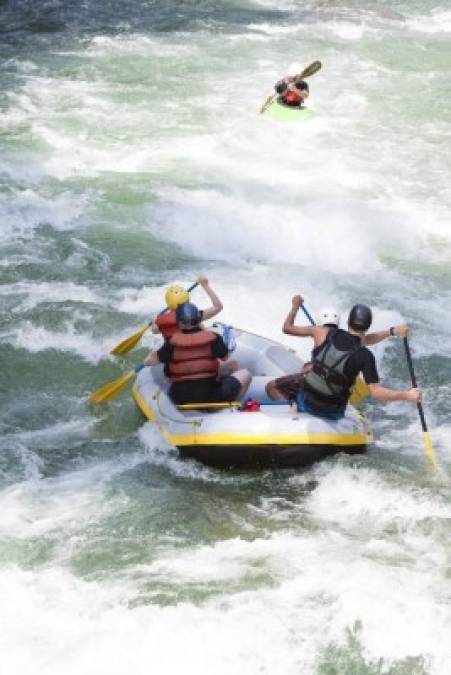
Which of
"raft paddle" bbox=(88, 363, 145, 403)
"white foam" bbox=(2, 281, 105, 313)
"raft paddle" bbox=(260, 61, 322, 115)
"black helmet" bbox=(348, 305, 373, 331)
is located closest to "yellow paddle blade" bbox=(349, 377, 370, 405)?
"black helmet" bbox=(348, 305, 373, 331)

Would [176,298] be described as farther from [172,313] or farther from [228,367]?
[228,367]

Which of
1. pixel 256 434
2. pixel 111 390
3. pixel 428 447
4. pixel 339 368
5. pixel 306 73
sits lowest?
pixel 111 390

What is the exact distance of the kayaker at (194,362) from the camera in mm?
6539

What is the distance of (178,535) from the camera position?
589 centimetres

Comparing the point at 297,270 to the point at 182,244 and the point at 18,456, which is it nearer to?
the point at 182,244

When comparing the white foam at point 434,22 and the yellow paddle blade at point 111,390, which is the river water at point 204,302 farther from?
the white foam at point 434,22

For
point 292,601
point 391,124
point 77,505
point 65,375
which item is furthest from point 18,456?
point 391,124

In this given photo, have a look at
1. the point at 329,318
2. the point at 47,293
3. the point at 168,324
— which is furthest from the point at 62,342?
the point at 329,318

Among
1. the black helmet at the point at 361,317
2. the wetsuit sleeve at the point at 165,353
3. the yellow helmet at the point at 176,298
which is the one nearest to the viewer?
the black helmet at the point at 361,317

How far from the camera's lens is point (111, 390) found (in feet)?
24.1

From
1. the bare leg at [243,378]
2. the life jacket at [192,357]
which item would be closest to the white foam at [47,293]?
the bare leg at [243,378]

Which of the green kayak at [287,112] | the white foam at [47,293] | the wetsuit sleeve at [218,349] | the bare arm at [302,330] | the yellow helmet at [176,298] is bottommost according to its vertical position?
the white foam at [47,293]

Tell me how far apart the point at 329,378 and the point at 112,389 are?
181cm

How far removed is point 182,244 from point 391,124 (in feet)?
17.1
